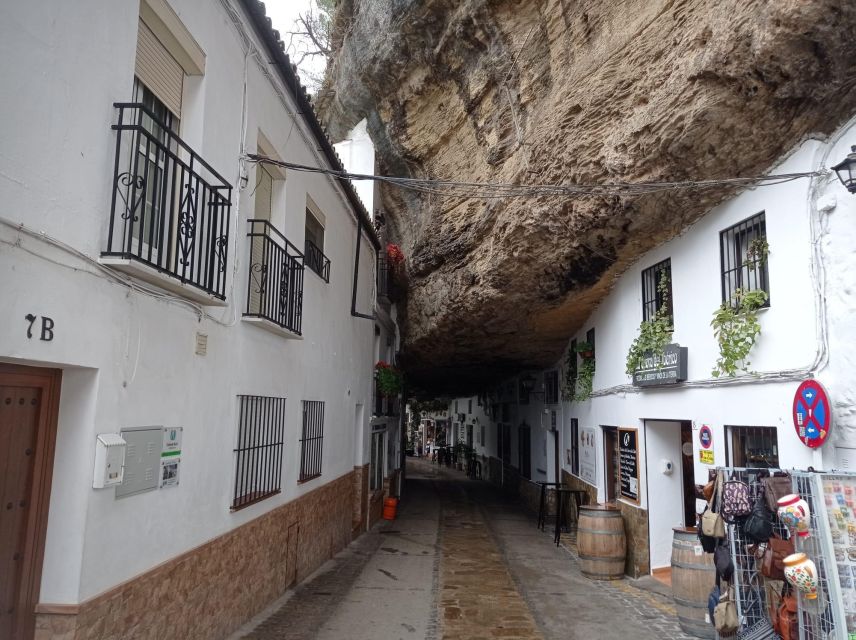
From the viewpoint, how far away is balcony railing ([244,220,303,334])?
21.4ft

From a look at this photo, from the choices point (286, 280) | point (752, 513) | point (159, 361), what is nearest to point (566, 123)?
point (286, 280)

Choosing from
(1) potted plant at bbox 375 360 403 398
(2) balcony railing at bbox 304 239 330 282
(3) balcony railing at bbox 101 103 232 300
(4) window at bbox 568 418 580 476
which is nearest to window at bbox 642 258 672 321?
(4) window at bbox 568 418 580 476

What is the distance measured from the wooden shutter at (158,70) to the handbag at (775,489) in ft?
19.0

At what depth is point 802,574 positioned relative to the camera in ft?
14.5

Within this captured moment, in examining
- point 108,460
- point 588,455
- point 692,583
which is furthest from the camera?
→ point 588,455

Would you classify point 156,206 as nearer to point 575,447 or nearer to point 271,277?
point 271,277

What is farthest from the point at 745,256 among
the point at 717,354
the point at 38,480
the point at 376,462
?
the point at 376,462

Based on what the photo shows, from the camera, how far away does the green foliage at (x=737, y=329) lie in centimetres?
607

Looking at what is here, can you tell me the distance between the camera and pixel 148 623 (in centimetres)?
443

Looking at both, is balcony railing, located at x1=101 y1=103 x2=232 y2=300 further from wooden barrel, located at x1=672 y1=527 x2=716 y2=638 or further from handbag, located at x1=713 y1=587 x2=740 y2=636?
wooden barrel, located at x1=672 y1=527 x2=716 y2=638

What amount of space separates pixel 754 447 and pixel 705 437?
28.6 inches

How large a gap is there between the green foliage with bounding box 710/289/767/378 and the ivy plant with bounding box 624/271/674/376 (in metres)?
1.42

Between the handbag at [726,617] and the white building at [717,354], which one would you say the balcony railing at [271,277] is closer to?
the white building at [717,354]

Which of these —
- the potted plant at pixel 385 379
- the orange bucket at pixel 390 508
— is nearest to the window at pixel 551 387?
the potted plant at pixel 385 379
